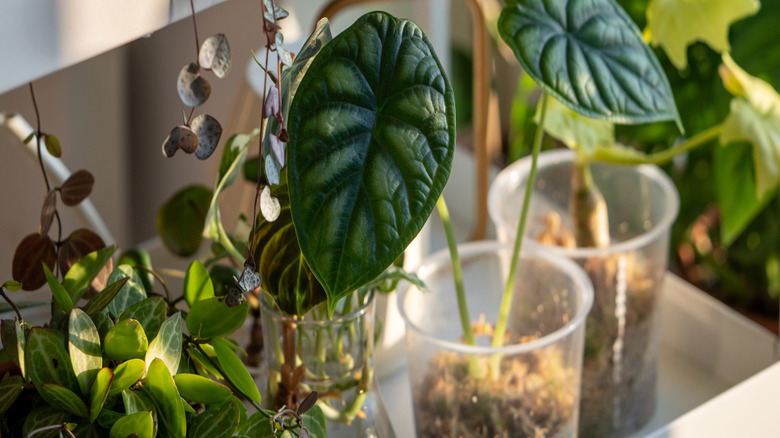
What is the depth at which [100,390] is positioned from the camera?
398mm

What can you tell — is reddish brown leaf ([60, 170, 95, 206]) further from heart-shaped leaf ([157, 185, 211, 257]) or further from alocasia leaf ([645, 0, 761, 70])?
alocasia leaf ([645, 0, 761, 70])

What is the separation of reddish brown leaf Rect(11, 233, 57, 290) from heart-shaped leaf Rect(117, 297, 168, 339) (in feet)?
0.31

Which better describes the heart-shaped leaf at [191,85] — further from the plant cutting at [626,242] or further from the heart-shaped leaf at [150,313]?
the plant cutting at [626,242]

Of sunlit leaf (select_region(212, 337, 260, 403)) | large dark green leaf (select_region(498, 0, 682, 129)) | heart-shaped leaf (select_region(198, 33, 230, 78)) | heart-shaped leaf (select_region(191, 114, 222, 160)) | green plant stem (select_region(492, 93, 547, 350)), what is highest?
heart-shaped leaf (select_region(198, 33, 230, 78))

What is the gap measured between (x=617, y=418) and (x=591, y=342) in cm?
7

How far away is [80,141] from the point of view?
Result: 42.9 inches

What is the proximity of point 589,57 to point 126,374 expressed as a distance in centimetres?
31

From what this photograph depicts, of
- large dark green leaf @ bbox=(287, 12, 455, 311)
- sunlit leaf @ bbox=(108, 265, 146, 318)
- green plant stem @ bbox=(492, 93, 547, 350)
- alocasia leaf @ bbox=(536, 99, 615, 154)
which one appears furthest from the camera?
alocasia leaf @ bbox=(536, 99, 615, 154)

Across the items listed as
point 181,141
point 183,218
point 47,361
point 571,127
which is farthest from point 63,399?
point 571,127

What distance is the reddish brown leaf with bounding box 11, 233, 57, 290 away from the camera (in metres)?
0.52

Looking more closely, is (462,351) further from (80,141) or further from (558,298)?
(80,141)

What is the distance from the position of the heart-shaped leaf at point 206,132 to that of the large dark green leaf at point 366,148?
5cm

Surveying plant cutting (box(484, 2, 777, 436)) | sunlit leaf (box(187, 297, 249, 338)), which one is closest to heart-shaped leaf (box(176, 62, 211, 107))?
sunlit leaf (box(187, 297, 249, 338))

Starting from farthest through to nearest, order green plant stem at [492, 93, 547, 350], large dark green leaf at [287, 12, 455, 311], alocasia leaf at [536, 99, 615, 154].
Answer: alocasia leaf at [536, 99, 615, 154] → green plant stem at [492, 93, 547, 350] → large dark green leaf at [287, 12, 455, 311]
